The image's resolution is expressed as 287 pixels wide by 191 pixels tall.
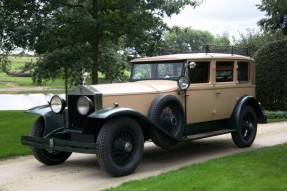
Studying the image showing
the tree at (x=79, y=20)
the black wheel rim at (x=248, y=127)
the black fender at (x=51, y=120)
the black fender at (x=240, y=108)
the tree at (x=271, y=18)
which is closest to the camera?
the black fender at (x=51, y=120)

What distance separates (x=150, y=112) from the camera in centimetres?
777

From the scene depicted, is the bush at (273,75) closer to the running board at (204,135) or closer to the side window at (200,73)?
the running board at (204,135)

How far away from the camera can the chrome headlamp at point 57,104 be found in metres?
7.90

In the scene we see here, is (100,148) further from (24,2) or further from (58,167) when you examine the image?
(24,2)

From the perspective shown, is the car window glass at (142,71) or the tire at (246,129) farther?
the tire at (246,129)

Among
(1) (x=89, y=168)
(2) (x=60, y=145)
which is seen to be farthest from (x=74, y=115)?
(1) (x=89, y=168)

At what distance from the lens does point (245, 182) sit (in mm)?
6277

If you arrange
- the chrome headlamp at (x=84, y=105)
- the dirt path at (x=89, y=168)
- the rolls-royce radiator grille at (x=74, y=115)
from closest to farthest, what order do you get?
1. the dirt path at (x=89, y=168)
2. the chrome headlamp at (x=84, y=105)
3. the rolls-royce radiator grille at (x=74, y=115)

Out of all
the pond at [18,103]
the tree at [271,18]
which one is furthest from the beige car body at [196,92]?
the pond at [18,103]

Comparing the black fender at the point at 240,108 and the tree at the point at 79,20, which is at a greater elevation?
the tree at the point at 79,20

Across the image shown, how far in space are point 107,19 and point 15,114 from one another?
6114 mm

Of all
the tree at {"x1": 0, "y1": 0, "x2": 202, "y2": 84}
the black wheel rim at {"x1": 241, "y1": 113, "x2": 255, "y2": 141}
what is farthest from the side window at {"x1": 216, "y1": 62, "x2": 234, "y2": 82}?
the tree at {"x1": 0, "y1": 0, "x2": 202, "y2": 84}

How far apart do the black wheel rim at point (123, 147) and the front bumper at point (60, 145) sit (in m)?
0.38

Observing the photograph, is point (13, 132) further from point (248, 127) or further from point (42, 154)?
point (248, 127)
